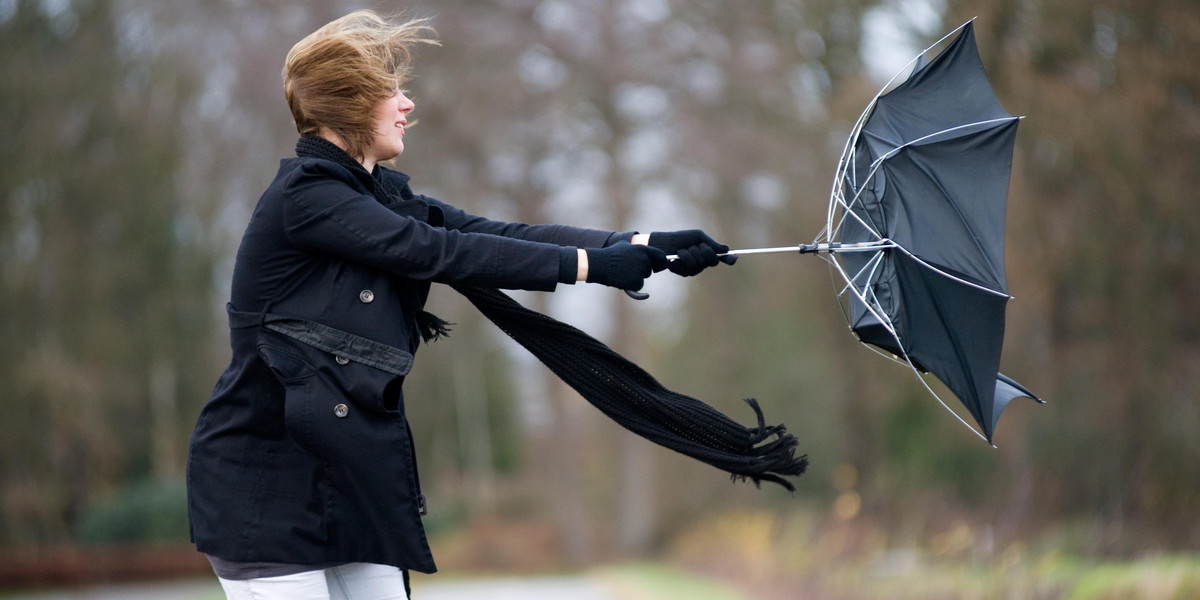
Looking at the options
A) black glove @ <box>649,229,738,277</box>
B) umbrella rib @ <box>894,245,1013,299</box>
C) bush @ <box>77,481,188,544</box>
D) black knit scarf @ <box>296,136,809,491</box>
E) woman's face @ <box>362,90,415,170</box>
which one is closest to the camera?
woman's face @ <box>362,90,415,170</box>

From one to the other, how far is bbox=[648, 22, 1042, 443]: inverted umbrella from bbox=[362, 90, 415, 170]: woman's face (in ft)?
Result: 4.01

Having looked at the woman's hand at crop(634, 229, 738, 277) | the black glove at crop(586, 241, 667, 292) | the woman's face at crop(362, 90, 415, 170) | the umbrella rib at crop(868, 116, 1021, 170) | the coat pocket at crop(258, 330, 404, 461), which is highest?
the umbrella rib at crop(868, 116, 1021, 170)

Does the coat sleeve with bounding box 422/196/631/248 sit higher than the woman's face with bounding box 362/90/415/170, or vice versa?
the woman's face with bounding box 362/90/415/170

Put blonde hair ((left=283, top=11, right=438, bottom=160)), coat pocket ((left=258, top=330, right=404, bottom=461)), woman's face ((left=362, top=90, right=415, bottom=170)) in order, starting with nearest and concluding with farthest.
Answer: coat pocket ((left=258, top=330, right=404, bottom=461)), blonde hair ((left=283, top=11, right=438, bottom=160)), woman's face ((left=362, top=90, right=415, bottom=170))

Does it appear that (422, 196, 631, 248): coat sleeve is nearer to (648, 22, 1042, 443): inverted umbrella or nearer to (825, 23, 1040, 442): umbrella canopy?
(648, 22, 1042, 443): inverted umbrella

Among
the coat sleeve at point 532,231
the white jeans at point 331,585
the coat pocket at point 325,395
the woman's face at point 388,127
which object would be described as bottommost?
the white jeans at point 331,585

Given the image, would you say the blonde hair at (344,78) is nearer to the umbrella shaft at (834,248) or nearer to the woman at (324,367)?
the woman at (324,367)

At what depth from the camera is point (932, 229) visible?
338 cm

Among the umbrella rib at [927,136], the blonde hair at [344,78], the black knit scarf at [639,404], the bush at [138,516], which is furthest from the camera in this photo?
the bush at [138,516]

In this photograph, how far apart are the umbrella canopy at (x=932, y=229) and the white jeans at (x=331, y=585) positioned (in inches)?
60.9

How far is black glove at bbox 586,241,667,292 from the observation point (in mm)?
2746

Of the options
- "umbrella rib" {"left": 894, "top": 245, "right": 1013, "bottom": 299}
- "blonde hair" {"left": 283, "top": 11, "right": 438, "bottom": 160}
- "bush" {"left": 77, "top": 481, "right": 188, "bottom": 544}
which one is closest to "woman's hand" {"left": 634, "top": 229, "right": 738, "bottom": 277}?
"umbrella rib" {"left": 894, "top": 245, "right": 1013, "bottom": 299}

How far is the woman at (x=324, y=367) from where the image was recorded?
2.53 metres

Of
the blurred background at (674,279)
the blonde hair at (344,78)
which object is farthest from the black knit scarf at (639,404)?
the blurred background at (674,279)
